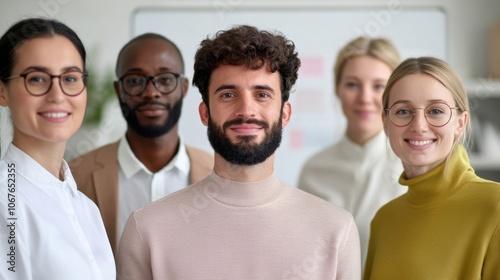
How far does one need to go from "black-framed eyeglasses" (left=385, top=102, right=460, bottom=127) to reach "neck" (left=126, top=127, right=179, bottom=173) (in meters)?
0.83

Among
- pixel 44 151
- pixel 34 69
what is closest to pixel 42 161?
pixel 44 151

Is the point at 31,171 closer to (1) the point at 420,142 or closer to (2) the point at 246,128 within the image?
(2) the point at 246,128

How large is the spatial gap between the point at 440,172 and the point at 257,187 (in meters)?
0.54

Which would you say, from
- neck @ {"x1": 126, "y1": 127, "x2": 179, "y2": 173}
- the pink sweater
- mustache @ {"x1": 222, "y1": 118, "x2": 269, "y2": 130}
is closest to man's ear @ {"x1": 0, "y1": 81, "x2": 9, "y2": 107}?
the pink sweater

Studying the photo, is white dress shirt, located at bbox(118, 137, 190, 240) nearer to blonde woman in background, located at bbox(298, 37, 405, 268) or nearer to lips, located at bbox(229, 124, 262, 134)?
lips, located at bbox(229, 124, 262, 134)

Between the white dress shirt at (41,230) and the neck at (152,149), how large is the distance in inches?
24.0

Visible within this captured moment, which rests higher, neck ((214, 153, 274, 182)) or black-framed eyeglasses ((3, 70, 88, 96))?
black-framed eyeglasses ((3, 70, 88, 96))

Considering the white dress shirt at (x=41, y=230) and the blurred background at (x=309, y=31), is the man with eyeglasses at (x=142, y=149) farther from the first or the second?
the blurred background at (x=309, y=31)

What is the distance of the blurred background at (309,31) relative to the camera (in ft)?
15.1

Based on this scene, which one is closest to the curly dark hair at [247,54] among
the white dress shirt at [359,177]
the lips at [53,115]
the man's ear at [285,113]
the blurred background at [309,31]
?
the man's ear at [285,113]

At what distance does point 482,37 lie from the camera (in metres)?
4.66

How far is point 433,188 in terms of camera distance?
1.98 m

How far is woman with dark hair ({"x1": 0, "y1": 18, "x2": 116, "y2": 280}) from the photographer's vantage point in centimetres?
162

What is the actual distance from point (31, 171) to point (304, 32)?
10.4 ft
